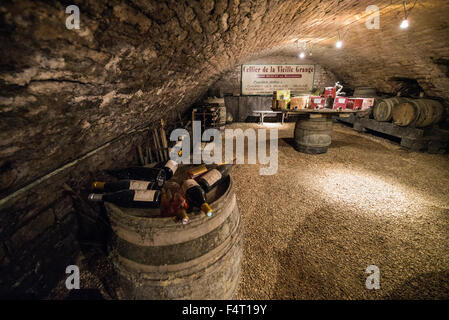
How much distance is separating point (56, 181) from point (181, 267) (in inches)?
55.3

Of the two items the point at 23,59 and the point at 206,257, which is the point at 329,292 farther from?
the point at 23,59

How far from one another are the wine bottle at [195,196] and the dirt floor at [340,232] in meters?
1.01

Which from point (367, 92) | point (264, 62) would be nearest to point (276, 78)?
point (264, 62)

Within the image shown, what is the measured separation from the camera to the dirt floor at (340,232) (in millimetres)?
1773

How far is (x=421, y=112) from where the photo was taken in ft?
15.5

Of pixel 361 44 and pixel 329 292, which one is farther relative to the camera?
pixel 361 44

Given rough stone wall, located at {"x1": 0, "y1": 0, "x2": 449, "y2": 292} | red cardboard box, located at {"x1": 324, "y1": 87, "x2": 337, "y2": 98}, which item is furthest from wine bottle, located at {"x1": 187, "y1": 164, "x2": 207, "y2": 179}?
red cardboard box, located at {"x1": 324, "y1": 87, "x2": 337, "y2": 98}

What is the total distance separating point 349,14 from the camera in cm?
370

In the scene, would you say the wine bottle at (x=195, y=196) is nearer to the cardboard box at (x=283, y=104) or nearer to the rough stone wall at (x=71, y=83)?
the rough stone wall at (x=71, y=83)

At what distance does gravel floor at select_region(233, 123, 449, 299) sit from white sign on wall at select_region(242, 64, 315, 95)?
5860mm

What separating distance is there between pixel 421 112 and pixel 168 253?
22.0 ft

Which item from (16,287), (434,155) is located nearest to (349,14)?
(434,155)

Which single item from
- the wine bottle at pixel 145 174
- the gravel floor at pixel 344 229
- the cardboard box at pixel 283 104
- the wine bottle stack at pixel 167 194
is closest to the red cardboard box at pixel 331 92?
the cardboard box at pixel 283 104

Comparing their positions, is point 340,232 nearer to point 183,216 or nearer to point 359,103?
point 183,216
